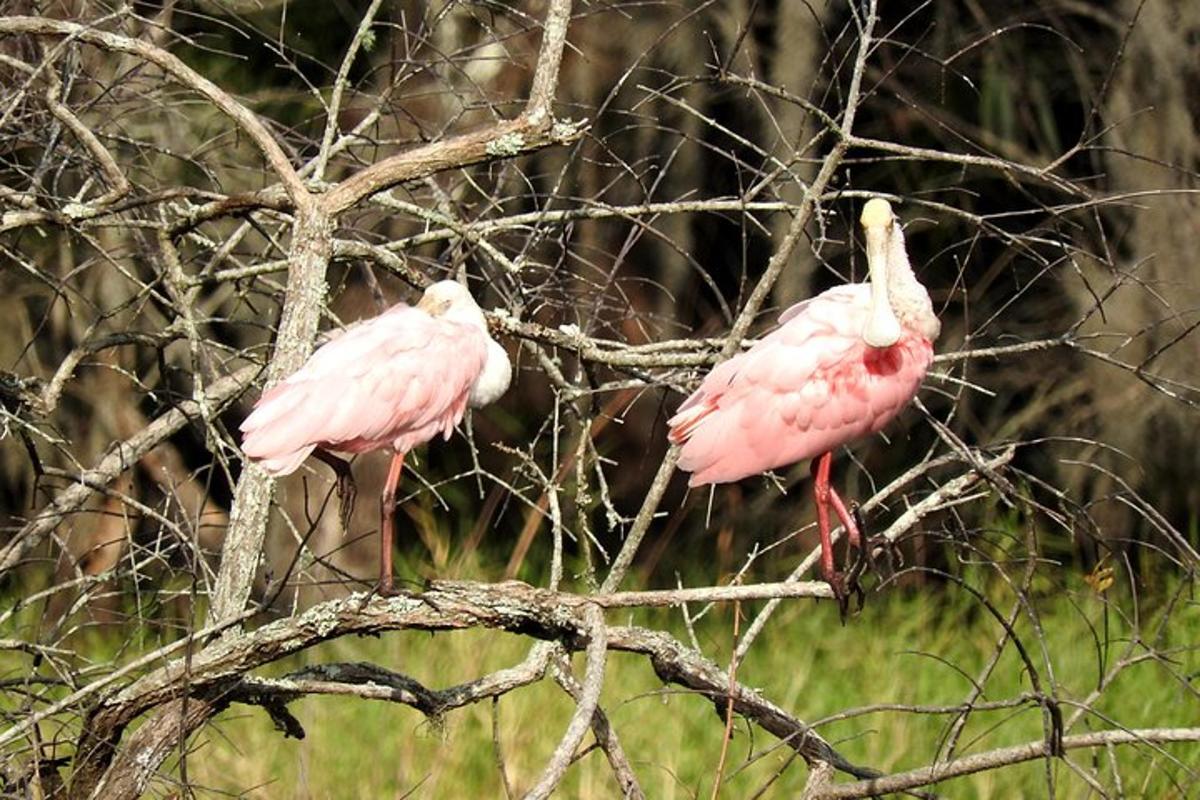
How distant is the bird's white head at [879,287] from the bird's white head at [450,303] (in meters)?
0.77

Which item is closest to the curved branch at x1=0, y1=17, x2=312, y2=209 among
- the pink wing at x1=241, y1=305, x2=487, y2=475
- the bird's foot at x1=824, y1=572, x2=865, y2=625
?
the pink wing at x1=241, y1=305, x2=487, y2=475

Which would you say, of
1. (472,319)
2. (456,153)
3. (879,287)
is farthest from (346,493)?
(879,287)

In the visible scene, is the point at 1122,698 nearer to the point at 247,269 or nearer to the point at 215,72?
the point at 247,269

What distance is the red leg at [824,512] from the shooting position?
3846 mm

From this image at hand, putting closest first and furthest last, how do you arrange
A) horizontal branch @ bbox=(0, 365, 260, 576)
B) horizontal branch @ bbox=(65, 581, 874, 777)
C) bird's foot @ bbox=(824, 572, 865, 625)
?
1. horizontal branch @ bbox=(65, 581, 874, 777)
2. bird's foot @ bbox=(824, 572, 865, 625)
3. horizontal branch @ bbox=(0, 365, 260, 576)

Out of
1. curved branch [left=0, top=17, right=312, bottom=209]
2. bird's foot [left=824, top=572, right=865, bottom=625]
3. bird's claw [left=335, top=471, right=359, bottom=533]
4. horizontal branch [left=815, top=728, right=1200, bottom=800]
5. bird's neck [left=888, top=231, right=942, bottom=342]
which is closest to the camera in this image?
horizontal branch [left=815, top=728, right=1200, bottom=800]

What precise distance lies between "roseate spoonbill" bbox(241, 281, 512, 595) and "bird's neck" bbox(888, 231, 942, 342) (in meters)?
0.79

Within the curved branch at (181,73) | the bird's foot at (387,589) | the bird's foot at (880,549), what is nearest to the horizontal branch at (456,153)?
the curved branch at (181,73)

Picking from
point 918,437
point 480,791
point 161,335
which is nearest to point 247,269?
point 161,335

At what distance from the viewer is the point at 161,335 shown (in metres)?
4.18

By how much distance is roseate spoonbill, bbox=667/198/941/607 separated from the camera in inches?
164

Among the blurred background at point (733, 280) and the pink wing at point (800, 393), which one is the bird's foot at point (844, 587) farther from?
the blurred background at point (733, 280)

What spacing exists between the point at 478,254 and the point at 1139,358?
13.5 ft

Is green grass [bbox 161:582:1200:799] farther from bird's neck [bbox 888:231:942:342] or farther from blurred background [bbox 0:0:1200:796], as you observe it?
bird's neck [bbox 888:231:942:342]
